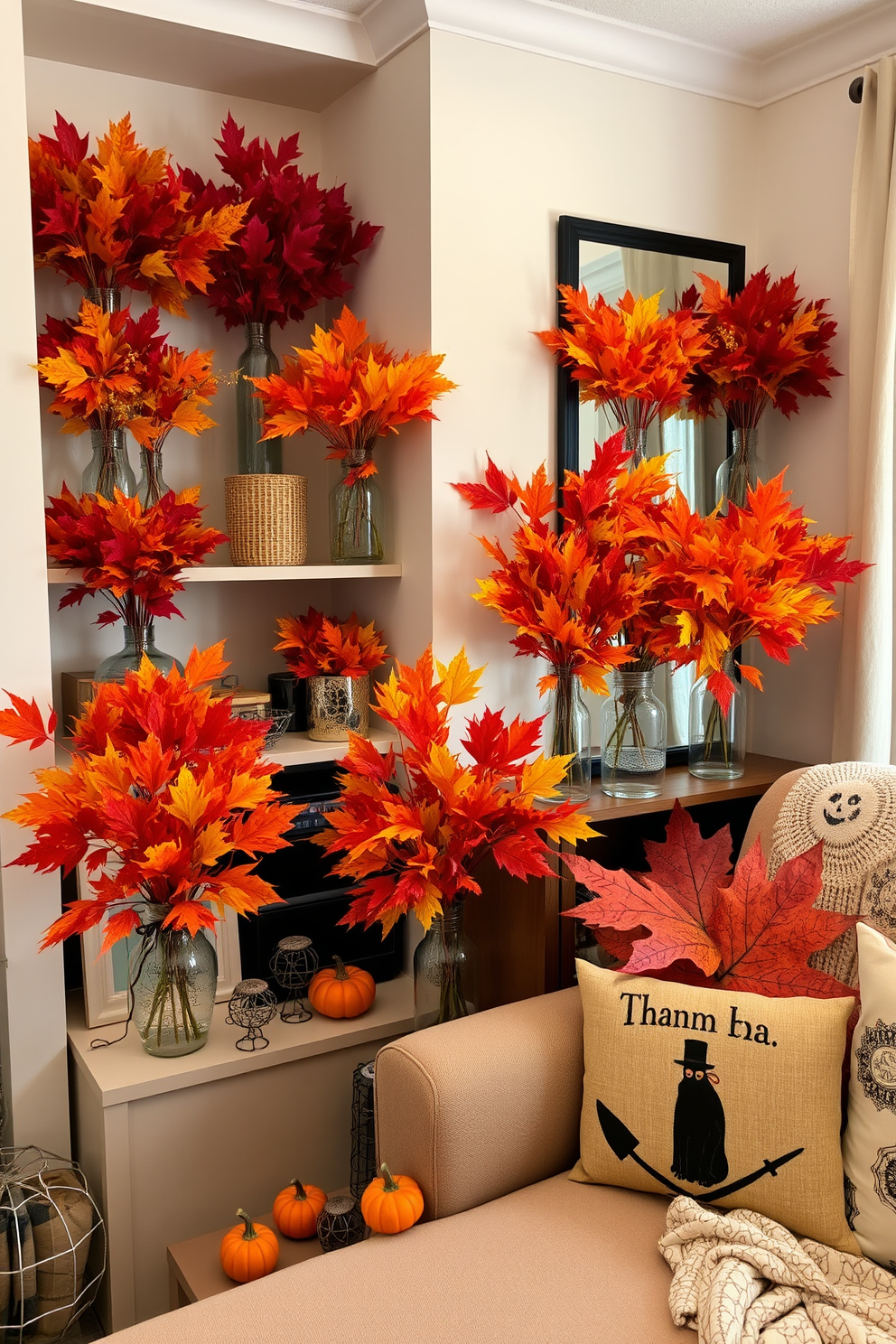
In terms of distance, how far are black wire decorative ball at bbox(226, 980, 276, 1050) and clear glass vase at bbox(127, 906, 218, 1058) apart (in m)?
0.07

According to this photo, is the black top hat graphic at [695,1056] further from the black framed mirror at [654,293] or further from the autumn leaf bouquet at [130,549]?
the autumn leaf bouquet at [130,549]

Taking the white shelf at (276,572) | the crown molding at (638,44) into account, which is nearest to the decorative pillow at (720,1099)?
the white shelf at (276,572)

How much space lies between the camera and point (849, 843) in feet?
5.46

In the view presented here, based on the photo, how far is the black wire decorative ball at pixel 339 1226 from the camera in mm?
1671

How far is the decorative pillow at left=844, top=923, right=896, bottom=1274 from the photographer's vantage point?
1.37 meters

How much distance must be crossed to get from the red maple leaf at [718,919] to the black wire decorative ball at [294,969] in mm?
644

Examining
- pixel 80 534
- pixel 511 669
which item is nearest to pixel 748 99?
pixel 511 669

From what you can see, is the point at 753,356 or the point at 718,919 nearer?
the point at 718,919

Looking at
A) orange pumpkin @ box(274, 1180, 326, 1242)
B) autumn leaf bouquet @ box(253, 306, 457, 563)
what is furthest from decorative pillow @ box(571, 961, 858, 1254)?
autumn leaf bouquet @ box(253, 306, 457, 563)

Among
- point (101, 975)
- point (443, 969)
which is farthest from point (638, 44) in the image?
point (101, 975)

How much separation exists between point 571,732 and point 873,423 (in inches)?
33.0

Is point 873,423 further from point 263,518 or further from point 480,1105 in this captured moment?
point 480,1105

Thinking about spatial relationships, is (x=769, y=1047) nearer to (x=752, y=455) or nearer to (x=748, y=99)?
(x=752, y=455)

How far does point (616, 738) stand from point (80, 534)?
1.05 meters
